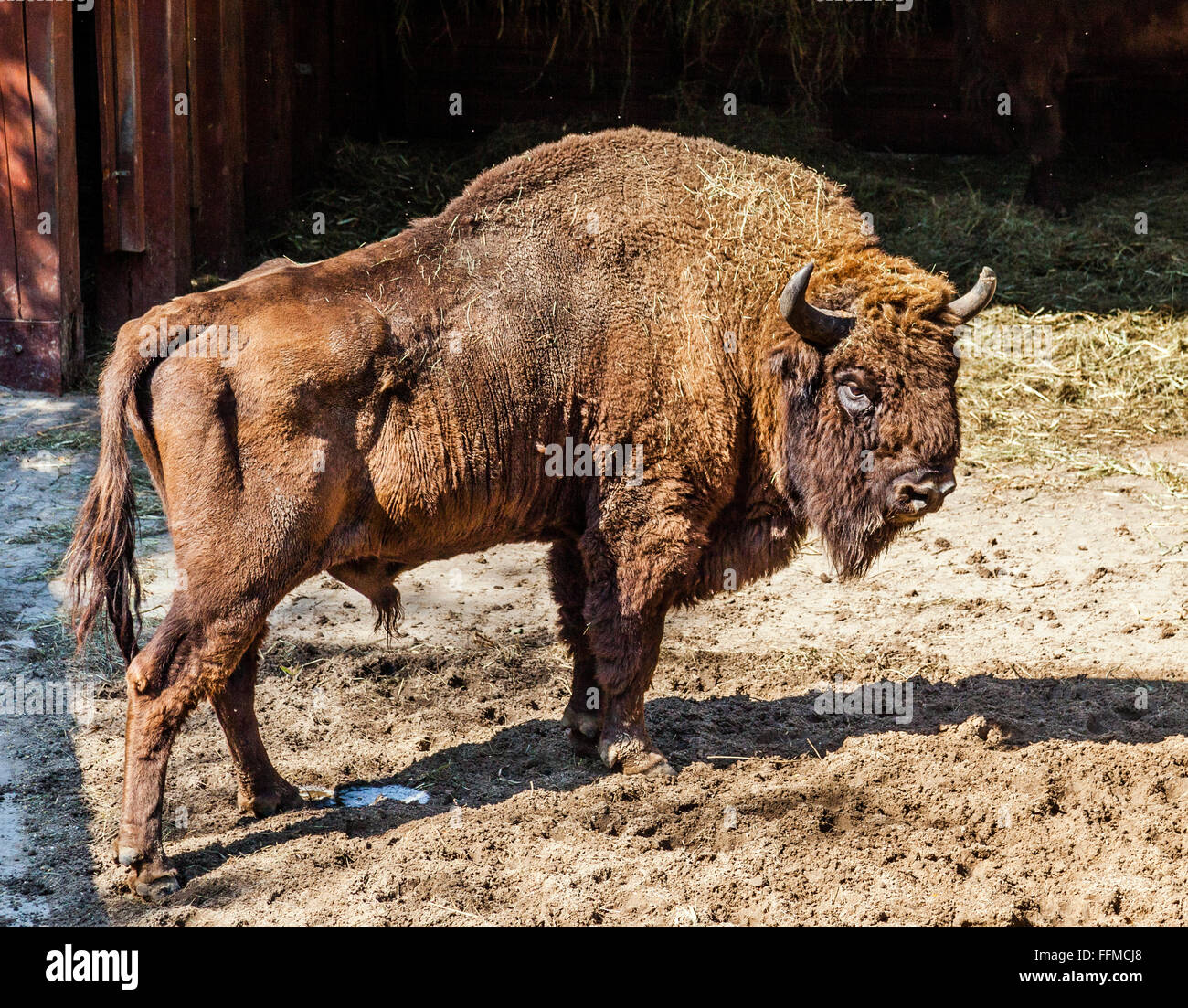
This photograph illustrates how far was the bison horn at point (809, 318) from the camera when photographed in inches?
167

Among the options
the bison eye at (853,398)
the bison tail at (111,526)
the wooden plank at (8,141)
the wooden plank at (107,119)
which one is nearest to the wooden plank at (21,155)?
the wooden plank at (8,141)

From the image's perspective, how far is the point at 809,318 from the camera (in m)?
4.38

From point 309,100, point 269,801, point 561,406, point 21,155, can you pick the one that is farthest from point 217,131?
point 269,801

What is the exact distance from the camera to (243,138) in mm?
9617

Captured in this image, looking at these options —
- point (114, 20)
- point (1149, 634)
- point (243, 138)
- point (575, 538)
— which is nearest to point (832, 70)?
point (243, 138)

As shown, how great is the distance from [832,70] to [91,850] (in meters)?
10.0

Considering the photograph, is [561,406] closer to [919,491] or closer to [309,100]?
[919,491]

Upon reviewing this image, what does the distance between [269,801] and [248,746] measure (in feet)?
0.69

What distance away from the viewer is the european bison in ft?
13.4

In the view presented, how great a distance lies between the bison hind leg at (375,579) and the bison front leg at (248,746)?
0.39 m

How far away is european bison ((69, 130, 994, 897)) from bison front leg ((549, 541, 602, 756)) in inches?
4.2

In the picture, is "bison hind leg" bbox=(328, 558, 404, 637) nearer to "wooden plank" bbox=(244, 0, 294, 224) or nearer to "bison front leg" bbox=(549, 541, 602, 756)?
"bison front leg" bbox=(549, 541, 602, 756)

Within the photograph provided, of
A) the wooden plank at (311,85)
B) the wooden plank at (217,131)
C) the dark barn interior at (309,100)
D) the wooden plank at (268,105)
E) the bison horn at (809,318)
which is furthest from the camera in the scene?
the wooden plank at (311,85)

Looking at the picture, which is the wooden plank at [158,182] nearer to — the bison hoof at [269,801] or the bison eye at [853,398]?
the bison hoof at [269,801]
